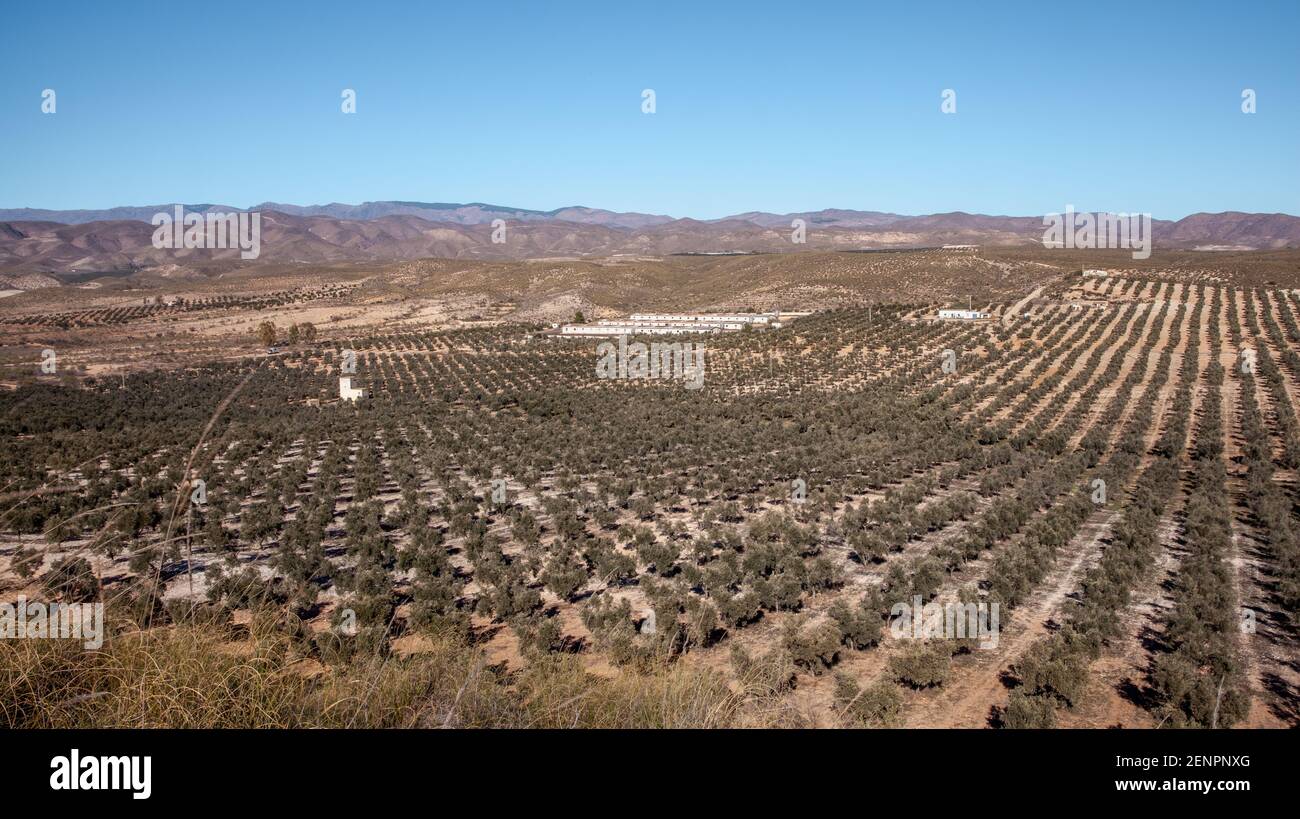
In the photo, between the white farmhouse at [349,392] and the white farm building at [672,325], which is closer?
the white farmhouse at [349,392]

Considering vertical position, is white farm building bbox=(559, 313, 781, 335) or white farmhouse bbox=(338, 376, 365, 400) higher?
white farm building bbox=(559, 313, 781, 335)

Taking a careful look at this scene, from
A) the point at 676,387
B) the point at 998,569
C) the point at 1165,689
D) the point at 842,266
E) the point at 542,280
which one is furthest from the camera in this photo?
the point at 542,280

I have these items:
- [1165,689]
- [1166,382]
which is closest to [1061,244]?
[1166,382]

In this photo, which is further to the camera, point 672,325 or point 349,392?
point 672,325

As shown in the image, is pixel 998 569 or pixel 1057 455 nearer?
pixel 998 569

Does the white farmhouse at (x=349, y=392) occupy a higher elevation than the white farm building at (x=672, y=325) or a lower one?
lower

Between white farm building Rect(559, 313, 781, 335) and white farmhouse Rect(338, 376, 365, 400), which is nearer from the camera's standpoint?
white farmhouse Rect(338, 376, 365, 400)

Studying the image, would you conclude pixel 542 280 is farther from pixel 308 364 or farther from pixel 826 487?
pixel 826 487

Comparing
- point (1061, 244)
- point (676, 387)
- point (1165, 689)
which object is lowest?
point (1165, 689)

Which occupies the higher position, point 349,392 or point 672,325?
point 672,325

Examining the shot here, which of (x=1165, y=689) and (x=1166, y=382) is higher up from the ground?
(x=1166, y=382)
